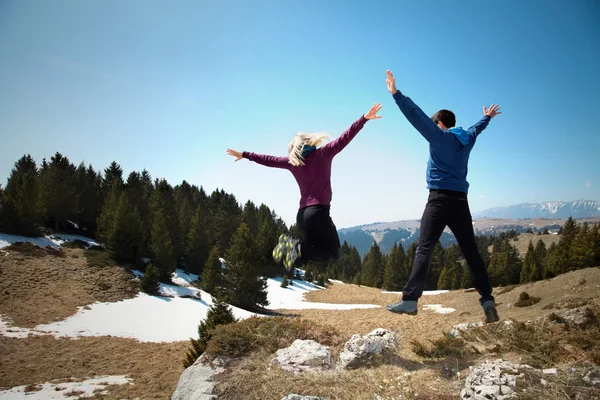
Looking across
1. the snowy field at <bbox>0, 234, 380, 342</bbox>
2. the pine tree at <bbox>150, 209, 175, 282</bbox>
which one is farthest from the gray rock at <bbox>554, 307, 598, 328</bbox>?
the pine tree at <bbox>150, 209, 175, 282</bbox>

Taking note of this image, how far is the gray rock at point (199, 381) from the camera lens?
551 centimetres

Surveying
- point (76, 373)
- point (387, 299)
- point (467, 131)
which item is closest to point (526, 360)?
point (467, 131)

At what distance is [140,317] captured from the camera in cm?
2795

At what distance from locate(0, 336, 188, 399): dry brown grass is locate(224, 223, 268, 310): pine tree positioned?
485 inches

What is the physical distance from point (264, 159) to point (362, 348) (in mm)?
4443

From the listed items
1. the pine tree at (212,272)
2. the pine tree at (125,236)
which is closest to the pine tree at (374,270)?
the pine tree at (212,272)

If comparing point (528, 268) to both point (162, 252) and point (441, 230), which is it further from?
point (441, 230)

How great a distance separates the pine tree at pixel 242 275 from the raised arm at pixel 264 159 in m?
28.9

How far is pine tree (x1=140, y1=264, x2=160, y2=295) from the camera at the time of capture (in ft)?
111

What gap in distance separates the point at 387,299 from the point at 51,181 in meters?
57.3

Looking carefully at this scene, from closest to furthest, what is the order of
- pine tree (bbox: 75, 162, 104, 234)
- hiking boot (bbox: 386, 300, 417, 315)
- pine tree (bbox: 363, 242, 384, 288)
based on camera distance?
hiking boot (bbox: 386, 300, 417, 315) < pine tree (bbox: 75, 162, 104, 234) < pine tree (bbox: 363, 242, 384, 288)

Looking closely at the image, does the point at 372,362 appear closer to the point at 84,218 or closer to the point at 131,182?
the point at 84,218

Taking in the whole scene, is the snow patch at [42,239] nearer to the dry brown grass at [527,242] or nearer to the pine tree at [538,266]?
the pine tree at [538,266]

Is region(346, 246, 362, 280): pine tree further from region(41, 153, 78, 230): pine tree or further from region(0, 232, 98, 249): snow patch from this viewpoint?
region(41, 153, 78, 230): pine tree
